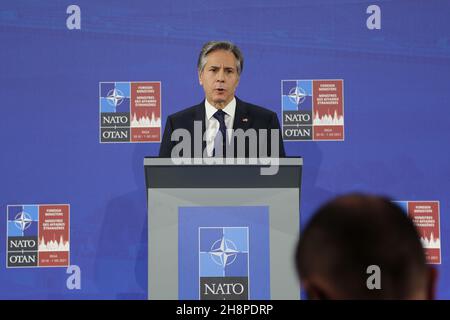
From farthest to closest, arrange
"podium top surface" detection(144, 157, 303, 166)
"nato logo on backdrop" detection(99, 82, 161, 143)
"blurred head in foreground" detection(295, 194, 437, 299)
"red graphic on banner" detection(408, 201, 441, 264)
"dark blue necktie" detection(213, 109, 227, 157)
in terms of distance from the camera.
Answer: "nato logo on backdrop" detection(99, 82, 161, 143) < "red graphic on banner" detection(408, 201, 441, 264) < "dark blue necktie" detection(213, 109, 227, 157) < "podium top surface" detection(144, 157, 303, 166) < "blurred head in foreground" detection(295, 194, 437, 299)

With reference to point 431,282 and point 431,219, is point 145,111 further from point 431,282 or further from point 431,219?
point 431,282

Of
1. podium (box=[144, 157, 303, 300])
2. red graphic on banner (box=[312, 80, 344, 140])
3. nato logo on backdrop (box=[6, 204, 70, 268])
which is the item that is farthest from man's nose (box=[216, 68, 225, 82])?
podium (box=[144, 157, 303, 300])

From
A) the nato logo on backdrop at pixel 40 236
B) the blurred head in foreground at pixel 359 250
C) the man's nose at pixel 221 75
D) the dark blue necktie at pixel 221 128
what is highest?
the man's nose at pixel 221 75

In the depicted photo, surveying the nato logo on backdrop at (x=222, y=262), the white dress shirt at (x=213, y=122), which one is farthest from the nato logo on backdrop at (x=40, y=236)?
the nato logo on backdrop at (x=222, y=262)

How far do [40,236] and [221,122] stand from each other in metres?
1.48

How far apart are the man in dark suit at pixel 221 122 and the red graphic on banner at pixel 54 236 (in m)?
0.97

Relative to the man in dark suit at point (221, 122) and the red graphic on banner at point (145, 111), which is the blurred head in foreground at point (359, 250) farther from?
the red graphic on banner at point (145, 111)

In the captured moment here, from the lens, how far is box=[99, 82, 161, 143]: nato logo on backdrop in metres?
4.83

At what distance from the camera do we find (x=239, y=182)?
290cm

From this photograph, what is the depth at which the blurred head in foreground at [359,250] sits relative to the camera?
767mm

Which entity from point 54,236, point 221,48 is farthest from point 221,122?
point 54,236

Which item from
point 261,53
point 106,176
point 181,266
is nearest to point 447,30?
point 261,53

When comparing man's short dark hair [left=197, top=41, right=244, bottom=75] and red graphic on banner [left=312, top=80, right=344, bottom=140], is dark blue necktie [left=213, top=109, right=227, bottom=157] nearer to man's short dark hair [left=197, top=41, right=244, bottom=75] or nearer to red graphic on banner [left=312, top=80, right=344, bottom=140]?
man's short dark hair [left=197, top=41, right=244, bottom=75]
